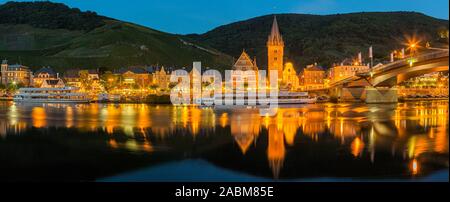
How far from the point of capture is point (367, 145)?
30.3 m

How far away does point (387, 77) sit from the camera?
75625 millimetres

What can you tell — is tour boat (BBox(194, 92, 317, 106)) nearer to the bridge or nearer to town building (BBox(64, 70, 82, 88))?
the bridge

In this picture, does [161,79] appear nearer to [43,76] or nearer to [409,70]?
[43,76]

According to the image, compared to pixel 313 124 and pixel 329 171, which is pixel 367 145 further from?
pixel 313 124

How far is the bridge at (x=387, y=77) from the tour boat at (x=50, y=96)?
60.3 m

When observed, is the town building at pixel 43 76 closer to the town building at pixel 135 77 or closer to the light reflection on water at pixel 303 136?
the town building at pixel 135 77

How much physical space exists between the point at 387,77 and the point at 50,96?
79.2m

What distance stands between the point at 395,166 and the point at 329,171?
11.7 ft

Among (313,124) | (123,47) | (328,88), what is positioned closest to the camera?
(313,124)

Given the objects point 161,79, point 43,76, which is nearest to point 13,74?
point 43,76

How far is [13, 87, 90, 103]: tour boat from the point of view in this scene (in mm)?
107250
